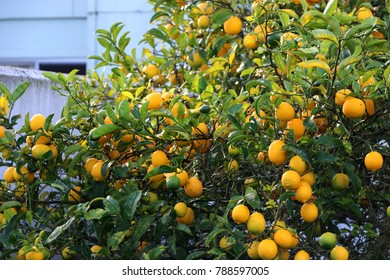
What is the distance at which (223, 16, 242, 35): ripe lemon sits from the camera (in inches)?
138

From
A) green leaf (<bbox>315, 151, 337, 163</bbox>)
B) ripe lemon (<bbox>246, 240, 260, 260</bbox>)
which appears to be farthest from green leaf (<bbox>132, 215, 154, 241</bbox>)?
green leaf (<bbox>315, 151, 337, 163</bbox>)

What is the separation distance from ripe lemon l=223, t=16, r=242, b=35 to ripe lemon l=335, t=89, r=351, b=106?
2.73 feet

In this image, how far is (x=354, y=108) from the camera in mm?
2678

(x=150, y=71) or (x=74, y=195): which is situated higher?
(x=150, y=71)

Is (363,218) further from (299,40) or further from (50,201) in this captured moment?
(50,201)

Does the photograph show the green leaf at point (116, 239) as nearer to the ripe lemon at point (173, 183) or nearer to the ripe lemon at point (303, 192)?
the ripe lemon at point (173, 183)

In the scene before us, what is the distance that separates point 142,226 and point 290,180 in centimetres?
51

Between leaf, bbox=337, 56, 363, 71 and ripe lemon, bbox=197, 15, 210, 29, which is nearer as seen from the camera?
leaf, bbox=337, 56, 363, 71

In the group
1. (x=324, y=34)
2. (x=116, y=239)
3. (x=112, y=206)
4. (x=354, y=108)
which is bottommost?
(x=116, y=239)

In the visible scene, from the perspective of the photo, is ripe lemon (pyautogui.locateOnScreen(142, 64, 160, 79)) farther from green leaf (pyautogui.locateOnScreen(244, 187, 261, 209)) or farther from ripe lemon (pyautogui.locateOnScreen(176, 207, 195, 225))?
green leaf (pyautogui.locateOnScreen(244, 187, 261, 209))

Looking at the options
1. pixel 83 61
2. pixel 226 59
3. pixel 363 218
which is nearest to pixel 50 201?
pixel 226 59

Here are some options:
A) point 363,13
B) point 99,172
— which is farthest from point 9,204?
point 363,13

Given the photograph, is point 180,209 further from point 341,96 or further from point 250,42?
point 250,42

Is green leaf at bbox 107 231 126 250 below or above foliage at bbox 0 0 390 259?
below
